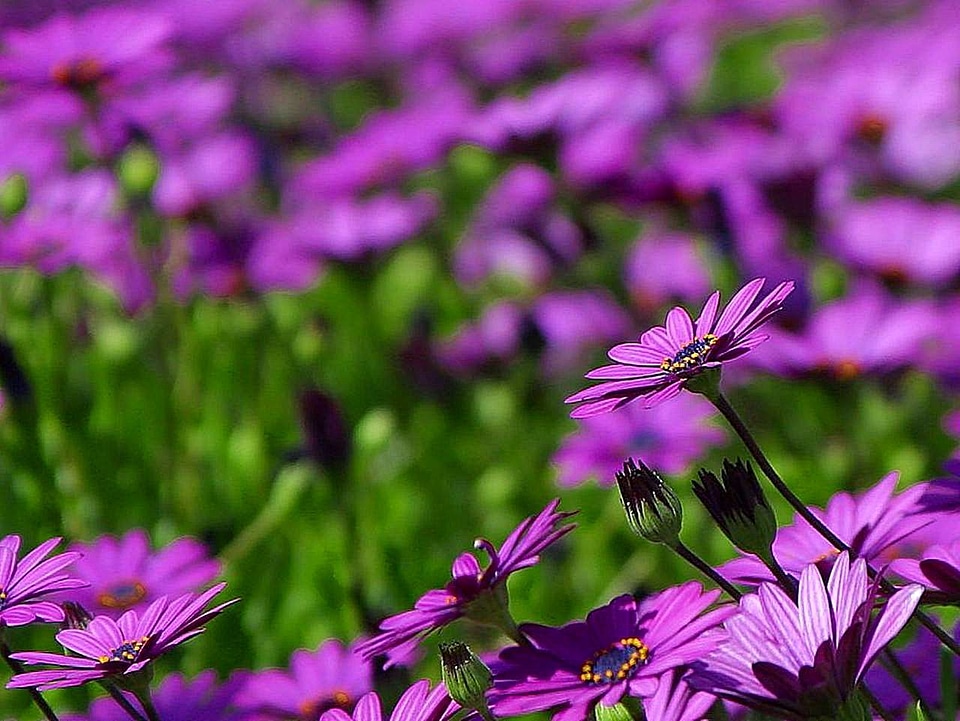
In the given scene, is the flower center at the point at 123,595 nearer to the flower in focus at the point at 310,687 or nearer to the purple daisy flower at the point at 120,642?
the flower in focus at the point at 310,687

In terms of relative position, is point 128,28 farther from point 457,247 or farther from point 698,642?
point 698,642

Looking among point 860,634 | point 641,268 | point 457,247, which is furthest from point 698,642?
point 457,247

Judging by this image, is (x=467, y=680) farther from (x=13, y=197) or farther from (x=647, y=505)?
(x=13, y=197)

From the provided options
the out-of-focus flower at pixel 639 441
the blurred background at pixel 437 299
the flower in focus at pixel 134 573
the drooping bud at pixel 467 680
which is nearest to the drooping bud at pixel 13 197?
the blurred background at pixel 437 299

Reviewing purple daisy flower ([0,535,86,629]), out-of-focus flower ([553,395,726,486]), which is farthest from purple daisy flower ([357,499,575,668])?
out-of-focus flower ([553,395,726,486])

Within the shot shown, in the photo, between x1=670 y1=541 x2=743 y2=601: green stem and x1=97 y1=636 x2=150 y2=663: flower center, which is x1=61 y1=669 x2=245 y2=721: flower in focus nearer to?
x1=97 y1=636 x2=150 y2=663: flower center

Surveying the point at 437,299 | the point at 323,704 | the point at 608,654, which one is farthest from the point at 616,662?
the point at 437,299
